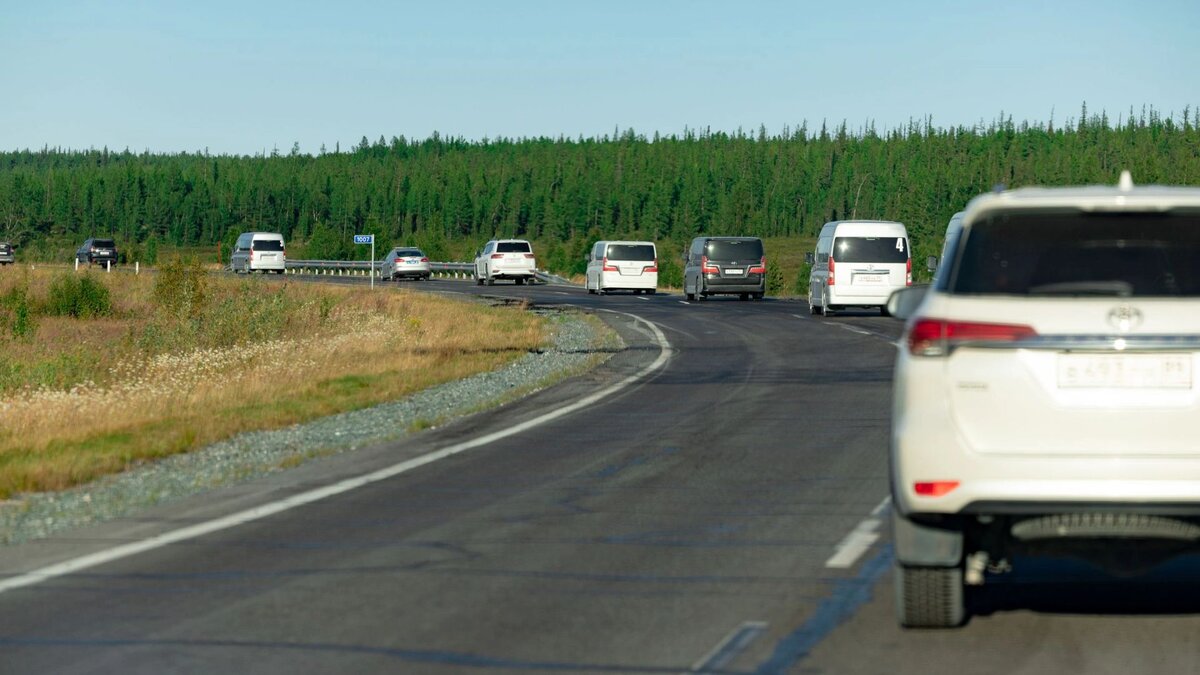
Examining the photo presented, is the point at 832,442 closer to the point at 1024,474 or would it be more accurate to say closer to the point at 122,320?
the point at 1024,474

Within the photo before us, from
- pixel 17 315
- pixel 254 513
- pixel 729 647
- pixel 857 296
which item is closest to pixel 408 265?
pixel 17 315

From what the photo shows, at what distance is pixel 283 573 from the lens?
26.2 ft

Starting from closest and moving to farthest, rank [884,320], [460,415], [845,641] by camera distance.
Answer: [845,641], [460,415], [884,320]

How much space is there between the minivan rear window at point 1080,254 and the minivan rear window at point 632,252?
1925 inches

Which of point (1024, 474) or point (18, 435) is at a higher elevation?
point (1024, 474)

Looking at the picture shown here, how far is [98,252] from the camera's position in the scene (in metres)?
92.7

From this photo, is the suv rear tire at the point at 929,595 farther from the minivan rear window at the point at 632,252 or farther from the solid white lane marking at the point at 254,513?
the minivan rear window at the point at 632,252

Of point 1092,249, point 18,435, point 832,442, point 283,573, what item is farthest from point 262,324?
point 1092,249

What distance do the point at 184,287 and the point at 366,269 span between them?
187ft

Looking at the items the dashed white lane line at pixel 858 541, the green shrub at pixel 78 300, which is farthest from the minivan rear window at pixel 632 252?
the dashed white lane line at pixel 858 541

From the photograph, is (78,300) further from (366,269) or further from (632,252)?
(366,269)

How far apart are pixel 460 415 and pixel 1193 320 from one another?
11.1 meters

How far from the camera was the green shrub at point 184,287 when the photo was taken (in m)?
38.4

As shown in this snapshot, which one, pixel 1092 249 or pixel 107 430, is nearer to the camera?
pixel 1092 249
